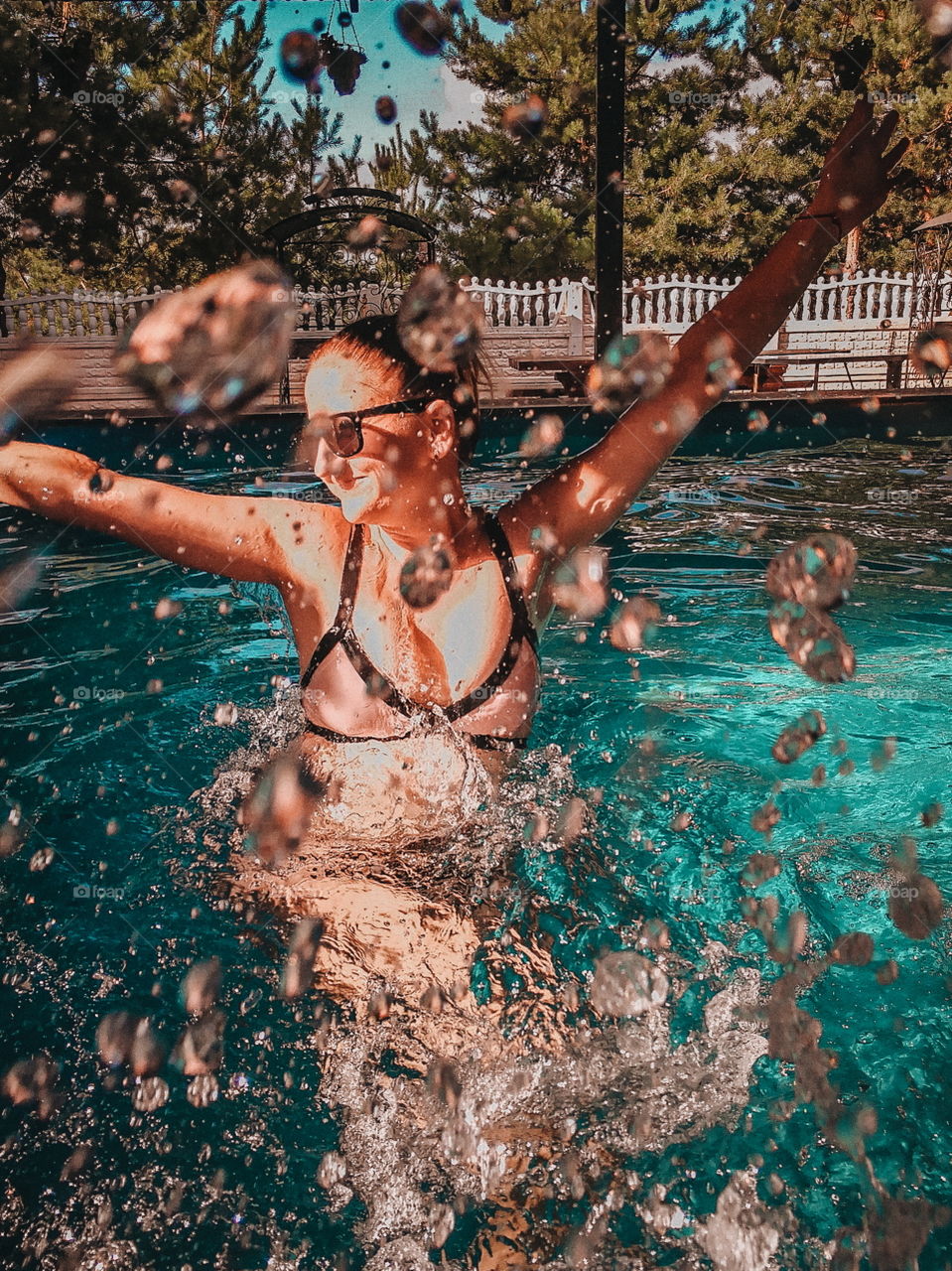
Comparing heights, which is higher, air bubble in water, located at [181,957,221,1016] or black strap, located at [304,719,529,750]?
black strap, located at [304,719,529,750]

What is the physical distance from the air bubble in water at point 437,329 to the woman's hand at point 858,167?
0.73m

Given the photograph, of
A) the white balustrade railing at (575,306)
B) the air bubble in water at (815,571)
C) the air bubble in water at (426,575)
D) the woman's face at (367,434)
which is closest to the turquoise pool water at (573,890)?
the air bubble in water at (815,571)

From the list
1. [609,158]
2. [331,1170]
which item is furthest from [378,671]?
[609,158]

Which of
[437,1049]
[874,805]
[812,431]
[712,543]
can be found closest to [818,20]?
[812,431]

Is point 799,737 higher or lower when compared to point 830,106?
lower

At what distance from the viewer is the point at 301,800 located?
2164 mm

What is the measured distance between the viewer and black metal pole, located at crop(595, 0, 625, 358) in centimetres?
760

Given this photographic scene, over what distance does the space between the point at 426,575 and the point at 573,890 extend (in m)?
0.78

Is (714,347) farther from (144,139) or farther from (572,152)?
(572,152)

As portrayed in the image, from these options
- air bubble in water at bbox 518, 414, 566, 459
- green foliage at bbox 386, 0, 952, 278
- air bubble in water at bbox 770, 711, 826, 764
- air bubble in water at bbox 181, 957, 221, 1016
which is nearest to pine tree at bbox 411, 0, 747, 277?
green foliage at bbox 386, 0, 952, 278

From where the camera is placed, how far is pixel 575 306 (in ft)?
60.8

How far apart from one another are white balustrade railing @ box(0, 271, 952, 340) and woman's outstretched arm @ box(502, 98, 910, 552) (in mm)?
17017

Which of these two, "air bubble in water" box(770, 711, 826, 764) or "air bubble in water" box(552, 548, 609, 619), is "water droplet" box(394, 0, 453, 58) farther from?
"air bubble in water" box(552, 548, 609, 619)

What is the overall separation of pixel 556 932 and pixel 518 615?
662mm
